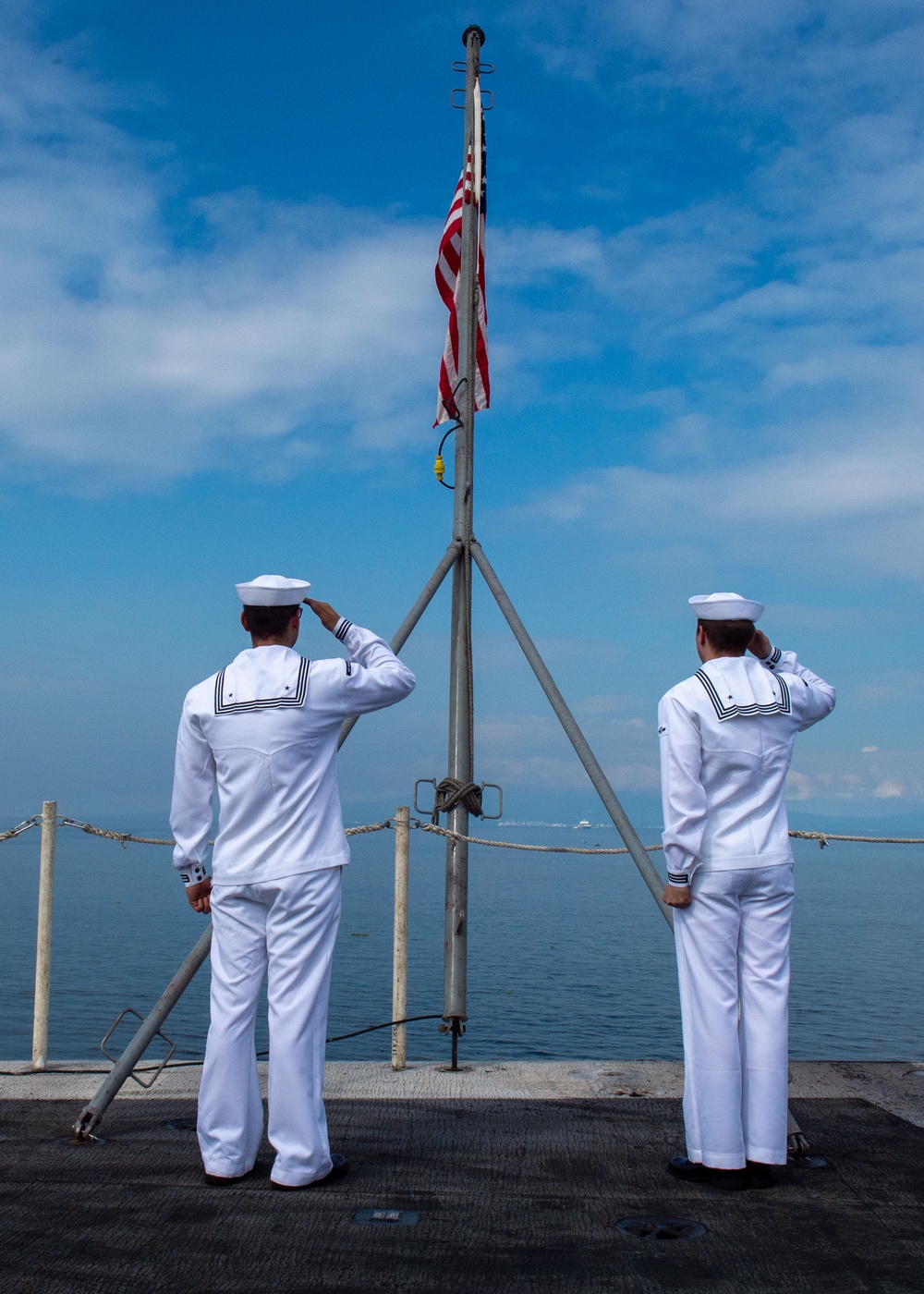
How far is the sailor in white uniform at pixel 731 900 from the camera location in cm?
367

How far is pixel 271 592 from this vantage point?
3.92m

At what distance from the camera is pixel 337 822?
3861mm

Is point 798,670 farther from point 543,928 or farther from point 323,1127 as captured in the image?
point 543,928

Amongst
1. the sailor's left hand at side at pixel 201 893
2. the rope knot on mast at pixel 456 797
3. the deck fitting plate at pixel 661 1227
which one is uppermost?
the rope knot on mast at pixel 456 797

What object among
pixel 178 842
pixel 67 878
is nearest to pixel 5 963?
pixel 178 842

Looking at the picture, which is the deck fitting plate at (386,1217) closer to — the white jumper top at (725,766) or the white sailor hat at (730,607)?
the white jumper top at (725,766)

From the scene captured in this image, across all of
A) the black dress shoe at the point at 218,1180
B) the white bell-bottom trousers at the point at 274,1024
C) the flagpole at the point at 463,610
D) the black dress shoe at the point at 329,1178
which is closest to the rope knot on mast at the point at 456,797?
the flagpole at the point at 463,610

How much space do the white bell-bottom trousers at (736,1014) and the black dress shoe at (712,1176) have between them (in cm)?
3

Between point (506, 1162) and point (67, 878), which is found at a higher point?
point (506, 1162)

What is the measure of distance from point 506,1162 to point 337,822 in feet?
4.25

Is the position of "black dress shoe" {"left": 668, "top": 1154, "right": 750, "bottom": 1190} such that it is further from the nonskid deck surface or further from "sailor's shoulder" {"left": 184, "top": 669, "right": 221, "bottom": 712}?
"sailor's shoulder" {"left": 184, "top": 669, "right": 221, "bottom": 712}

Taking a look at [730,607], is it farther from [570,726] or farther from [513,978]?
[513,978]

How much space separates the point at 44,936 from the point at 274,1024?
220 cm

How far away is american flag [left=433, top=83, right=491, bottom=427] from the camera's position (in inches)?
251
